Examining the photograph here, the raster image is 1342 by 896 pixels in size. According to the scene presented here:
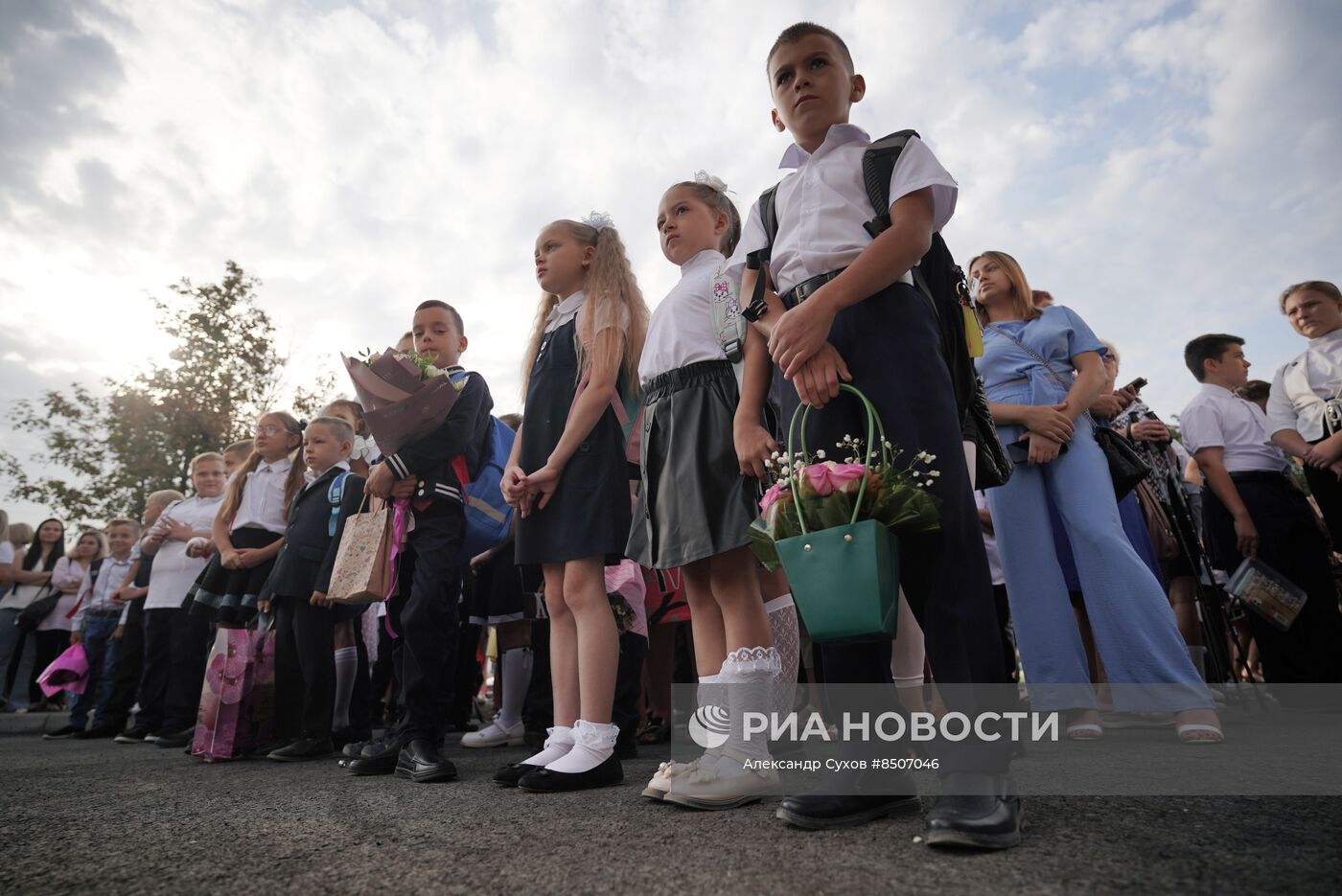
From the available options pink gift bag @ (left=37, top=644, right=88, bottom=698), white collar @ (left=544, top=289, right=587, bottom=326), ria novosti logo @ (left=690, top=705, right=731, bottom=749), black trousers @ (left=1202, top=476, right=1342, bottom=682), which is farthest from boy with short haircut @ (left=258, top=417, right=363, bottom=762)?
black trousers @ (left=1202, top=476, right=1342, bottom=682)

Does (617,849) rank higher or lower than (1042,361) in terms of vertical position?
lower

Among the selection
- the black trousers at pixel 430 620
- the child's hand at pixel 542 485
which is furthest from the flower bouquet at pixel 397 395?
the child's hand at pixel 542 485

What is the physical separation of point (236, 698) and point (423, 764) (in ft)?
6.22

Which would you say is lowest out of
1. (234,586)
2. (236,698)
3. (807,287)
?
(236,698)

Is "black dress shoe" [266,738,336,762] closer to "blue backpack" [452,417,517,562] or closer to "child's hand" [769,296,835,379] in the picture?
"blue backpack" [452,417,517,562]

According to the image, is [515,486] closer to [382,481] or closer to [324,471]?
[382,481]

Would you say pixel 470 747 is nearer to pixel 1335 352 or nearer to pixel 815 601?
pixel 815 601

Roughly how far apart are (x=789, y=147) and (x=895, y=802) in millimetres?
1748

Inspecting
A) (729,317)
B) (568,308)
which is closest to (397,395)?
(568,308)

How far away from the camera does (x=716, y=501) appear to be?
2.40m

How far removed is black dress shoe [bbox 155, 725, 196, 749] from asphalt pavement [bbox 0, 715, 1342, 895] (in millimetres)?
2888

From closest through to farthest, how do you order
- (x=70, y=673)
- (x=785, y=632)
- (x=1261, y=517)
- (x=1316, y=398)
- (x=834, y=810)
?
(x=834, y=810), (x=785, y=632), (x=1316, y=398), (x=1261, y=517), (x=70, y=673)

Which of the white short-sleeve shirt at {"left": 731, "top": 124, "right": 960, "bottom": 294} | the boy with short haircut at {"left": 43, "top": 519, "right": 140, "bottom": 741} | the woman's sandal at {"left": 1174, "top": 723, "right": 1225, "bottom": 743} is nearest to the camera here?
the white short-sleeve shirt at {"left": 731, "top": 124, "right": 960, "bottom": 294}

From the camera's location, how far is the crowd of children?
1.83m
